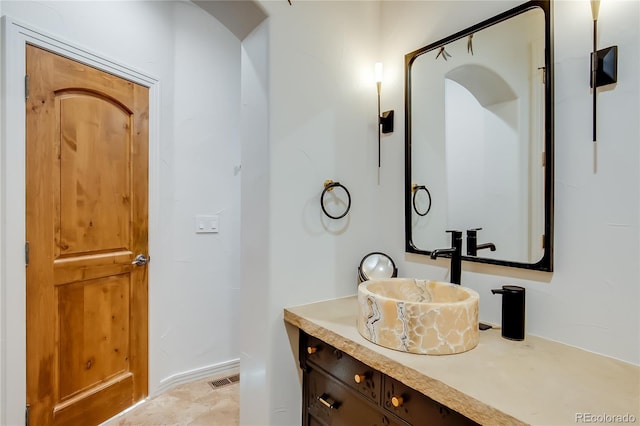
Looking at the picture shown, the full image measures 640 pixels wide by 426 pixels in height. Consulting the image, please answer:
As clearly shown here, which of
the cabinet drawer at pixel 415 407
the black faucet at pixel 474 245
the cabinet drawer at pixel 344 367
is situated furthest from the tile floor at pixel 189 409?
the black faucet at pixel 474 245

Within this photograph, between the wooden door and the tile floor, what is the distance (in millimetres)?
103

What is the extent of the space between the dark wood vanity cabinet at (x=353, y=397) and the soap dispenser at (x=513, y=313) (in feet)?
1.26

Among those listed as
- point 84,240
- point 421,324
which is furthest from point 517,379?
point 84,240

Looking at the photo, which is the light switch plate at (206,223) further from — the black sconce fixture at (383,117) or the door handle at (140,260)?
the black sconce fixture at (383,117)

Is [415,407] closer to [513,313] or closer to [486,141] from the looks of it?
[513,313]

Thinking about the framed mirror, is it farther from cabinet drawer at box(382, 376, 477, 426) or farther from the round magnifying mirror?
cabinet drawer at box(382, 376, 477, 426)

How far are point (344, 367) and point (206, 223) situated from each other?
157 centimetres

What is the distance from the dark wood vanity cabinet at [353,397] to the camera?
886mm

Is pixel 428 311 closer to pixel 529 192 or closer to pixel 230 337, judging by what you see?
pixel 529 192

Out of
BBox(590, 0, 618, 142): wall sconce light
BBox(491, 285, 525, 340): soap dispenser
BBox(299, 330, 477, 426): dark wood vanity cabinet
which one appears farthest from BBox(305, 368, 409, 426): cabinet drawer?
BBox(590, 0, 618, 142): wall sconce light

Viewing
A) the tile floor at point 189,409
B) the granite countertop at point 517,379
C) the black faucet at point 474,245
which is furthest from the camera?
the tile floor at point 189,409

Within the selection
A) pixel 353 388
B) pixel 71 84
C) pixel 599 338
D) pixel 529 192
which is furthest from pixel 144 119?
pixel 599 338

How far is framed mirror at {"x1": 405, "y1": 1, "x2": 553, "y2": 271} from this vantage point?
108cm

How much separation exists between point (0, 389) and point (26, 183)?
922mm
